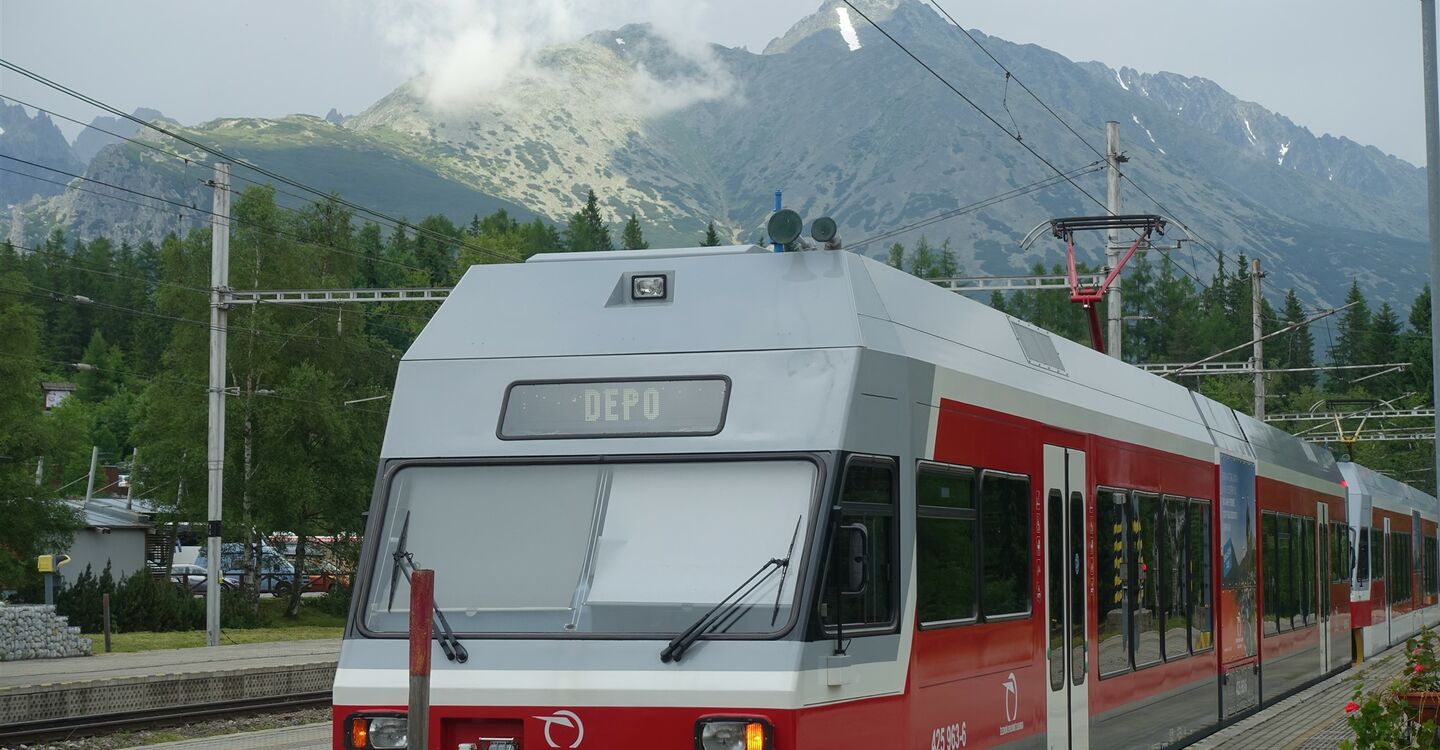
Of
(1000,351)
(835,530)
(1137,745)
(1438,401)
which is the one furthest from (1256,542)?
(835,530)

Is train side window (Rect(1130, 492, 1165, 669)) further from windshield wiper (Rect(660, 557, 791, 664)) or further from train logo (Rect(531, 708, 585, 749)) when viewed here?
train logo (Rect(531, 708, 585, 749))

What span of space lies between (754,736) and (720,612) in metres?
0.56

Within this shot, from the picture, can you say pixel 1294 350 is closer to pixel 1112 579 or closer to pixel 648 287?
pixel 1112 579

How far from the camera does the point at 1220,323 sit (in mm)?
166750

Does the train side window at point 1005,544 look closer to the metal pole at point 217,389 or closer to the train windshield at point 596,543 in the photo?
the train windshield at point 596,543

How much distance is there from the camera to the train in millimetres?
7578

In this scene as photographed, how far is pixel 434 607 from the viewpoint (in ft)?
25.6

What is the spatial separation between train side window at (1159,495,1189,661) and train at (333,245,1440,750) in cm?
324

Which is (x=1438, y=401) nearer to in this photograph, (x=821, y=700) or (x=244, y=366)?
(x=821, y=700)

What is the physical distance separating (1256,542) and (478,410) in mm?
11573

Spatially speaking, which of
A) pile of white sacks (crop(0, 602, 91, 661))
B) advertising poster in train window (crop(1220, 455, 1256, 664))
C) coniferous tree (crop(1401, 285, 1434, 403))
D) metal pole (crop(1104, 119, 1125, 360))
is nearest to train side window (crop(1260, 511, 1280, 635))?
advertising poster in train window (crop(1220, 455, 1256, 664))

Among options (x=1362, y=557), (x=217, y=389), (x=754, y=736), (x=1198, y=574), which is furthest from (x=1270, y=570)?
(x=217, y=389)

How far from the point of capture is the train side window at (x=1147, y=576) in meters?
12.6

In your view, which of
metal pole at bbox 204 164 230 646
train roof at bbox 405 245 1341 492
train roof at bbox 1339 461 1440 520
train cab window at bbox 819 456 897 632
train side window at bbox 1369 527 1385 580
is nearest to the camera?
train cab window at bbox 819 456 897 632
